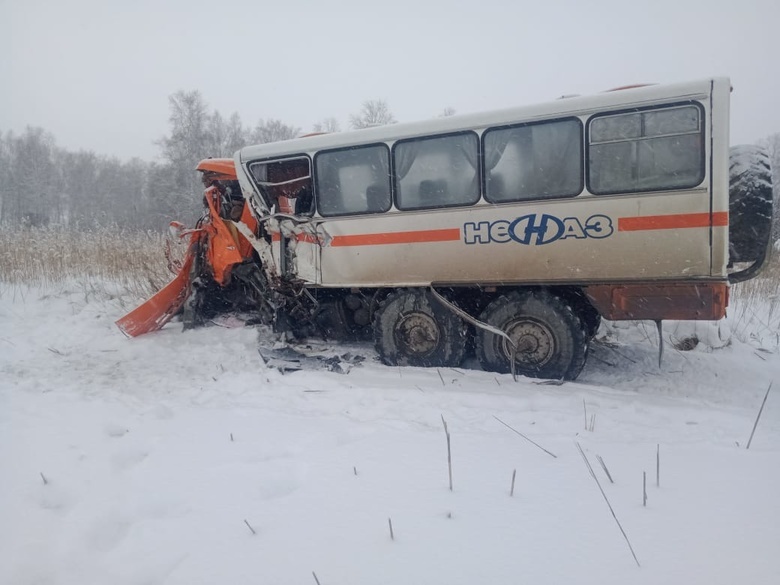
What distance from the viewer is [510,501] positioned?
2500 mm

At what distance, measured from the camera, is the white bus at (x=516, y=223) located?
4.75 m

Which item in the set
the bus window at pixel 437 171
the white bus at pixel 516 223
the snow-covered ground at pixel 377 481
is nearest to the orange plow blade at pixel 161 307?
the white bus at pixel 516 223

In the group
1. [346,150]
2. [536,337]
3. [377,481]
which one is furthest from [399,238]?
[377,481]

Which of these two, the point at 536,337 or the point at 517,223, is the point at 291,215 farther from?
the point at 536,337

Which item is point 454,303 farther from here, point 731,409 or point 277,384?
point 731,409

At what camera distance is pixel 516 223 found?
532 cm

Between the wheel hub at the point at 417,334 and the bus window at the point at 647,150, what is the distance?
2.31m

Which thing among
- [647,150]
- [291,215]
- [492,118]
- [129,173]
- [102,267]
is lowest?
[102,267]

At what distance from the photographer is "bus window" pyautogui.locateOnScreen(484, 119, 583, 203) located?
16.8 feet

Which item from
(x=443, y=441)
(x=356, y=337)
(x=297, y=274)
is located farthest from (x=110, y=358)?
(x=443, y=441)

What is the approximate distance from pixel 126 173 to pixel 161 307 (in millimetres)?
59634

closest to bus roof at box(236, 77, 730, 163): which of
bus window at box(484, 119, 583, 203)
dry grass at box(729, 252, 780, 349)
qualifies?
bus window at box(484, 119, 583, 203)

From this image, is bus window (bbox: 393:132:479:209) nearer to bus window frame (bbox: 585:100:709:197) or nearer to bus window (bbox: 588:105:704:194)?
bus window frame (bbox: 585:100:709:197)

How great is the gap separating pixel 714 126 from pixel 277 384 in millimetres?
4723
